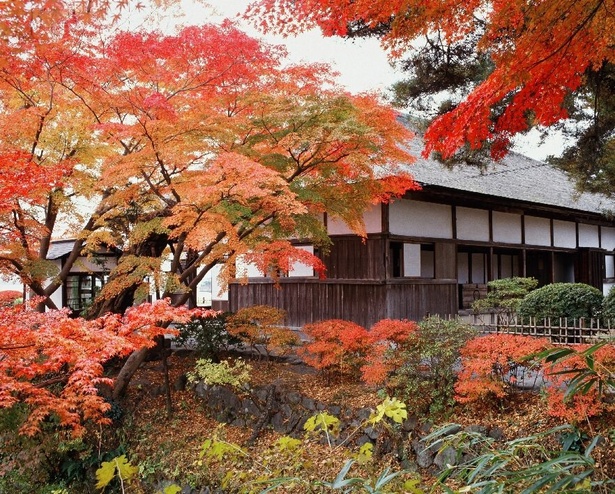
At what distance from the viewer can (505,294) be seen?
15.1 m

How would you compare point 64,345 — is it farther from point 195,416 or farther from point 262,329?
point 262,329

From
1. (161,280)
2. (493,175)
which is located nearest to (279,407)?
(161,280)

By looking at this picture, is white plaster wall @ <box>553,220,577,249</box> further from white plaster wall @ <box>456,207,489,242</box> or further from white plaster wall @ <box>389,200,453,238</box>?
white plaster wall @ <box>389,200,453,238</box>

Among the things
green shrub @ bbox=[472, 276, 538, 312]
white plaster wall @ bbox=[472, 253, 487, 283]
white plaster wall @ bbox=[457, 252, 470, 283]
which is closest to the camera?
green shrub @ bbox=[472, 276, 538, 312]

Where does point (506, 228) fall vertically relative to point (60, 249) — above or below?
above

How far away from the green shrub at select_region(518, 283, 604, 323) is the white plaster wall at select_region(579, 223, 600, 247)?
29.1 feet

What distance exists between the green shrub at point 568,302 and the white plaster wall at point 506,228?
4.60m

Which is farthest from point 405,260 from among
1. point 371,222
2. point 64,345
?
point 64,345

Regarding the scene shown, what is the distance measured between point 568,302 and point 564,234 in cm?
825

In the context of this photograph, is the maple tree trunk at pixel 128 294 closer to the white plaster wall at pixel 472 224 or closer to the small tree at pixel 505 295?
the white plaster wall at pixel 472 224

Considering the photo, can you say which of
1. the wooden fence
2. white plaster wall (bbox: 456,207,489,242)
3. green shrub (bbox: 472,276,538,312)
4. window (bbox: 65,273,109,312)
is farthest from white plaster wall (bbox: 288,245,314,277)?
window (bbox: 65,273,109,312)

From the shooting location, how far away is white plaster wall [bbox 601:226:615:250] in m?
20.4

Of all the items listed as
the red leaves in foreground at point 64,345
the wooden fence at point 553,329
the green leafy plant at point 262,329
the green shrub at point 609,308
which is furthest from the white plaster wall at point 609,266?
the red leaves in foreground at point 64,345

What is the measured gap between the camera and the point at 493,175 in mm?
17219
